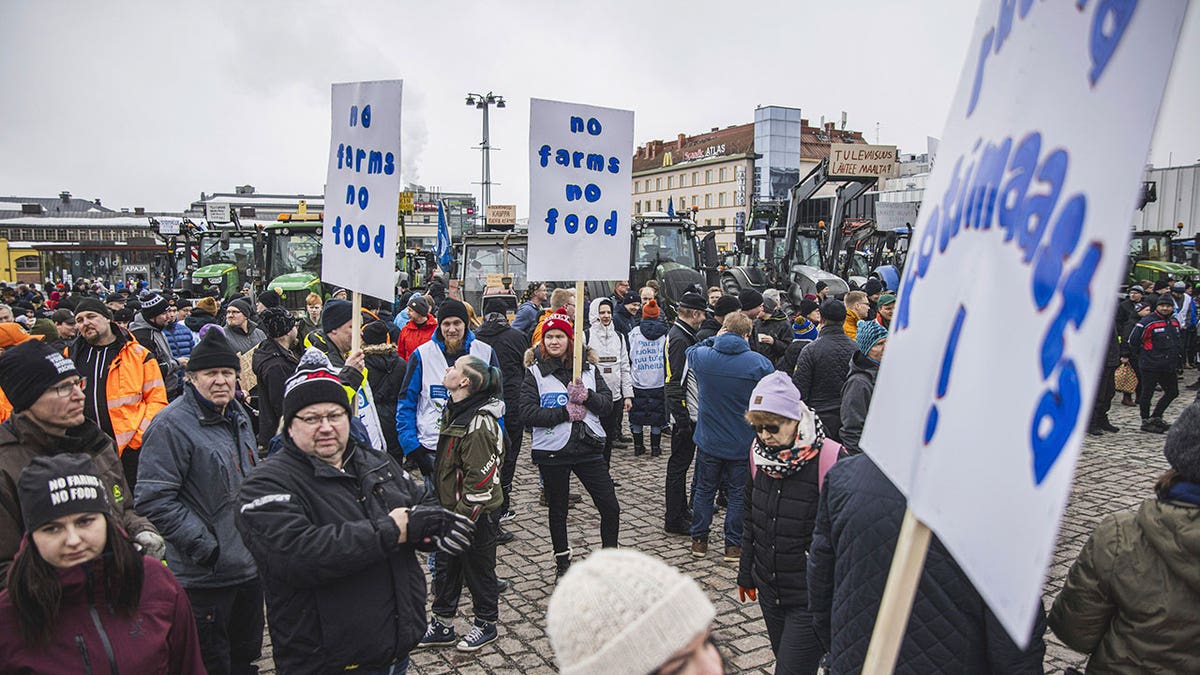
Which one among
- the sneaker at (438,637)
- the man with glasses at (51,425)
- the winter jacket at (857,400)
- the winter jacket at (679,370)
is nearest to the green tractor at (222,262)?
the winter jacket at (679,370)

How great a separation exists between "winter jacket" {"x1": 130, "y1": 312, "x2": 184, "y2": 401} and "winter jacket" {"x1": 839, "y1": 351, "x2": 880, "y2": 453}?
608 centimetres

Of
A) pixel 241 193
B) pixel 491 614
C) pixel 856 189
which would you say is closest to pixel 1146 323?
pixel 856 189

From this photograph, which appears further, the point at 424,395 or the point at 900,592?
the point at 424,395

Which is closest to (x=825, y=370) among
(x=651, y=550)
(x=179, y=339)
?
(x=651, y=550)

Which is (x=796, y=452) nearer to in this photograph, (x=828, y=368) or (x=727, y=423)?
(x=727, y=423)

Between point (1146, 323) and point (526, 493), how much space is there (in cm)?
891

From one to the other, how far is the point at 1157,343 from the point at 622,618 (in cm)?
1214

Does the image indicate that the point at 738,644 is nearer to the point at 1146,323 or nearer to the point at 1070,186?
the point at 1070,186

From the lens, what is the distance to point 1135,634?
7.70 feet

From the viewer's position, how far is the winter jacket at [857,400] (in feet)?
15.4

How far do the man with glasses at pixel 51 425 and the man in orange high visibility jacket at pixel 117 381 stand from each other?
1888 mm

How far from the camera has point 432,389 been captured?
5.84 metres

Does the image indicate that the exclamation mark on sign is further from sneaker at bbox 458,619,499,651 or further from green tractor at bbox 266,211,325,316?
green tractor at bbox 266,211,325,316

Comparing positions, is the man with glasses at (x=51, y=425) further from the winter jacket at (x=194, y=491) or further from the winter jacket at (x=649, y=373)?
the winter jacket at (x=649, y=373)
